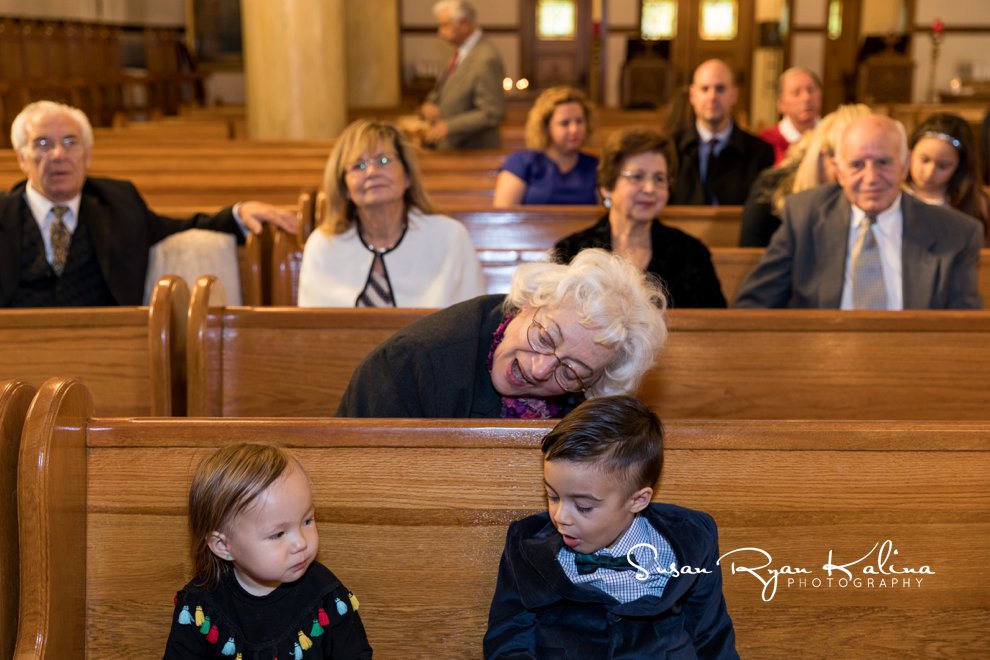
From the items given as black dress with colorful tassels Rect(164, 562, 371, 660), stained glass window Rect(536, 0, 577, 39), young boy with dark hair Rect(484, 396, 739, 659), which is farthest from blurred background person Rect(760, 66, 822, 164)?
stained glass window Rect(536, 0, 577, 39)

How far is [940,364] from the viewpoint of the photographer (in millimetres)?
2877

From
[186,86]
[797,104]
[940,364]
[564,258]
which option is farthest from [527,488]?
[186,86]

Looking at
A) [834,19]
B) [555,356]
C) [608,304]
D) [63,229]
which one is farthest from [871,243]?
[834,19]

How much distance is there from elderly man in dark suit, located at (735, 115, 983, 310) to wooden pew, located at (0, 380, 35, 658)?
2.52 metres

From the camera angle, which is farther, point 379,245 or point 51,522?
point 379,245

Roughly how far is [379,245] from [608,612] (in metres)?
2.06

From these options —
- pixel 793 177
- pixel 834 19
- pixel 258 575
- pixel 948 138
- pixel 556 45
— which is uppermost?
pixel 834 19

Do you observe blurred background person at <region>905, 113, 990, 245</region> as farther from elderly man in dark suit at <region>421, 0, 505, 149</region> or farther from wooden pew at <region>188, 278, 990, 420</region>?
elderly man in dark suit at <region>421, 0, 505, 149</region>

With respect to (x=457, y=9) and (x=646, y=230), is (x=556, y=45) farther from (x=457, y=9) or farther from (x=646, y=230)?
(x=646, y=230)

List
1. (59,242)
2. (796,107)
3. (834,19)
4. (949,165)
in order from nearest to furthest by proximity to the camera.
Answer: (59,242)
(949,165)
(796,107)
(834,19)

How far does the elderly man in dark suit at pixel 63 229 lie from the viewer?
383cm

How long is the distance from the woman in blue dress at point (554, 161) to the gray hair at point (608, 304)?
2.84 metres

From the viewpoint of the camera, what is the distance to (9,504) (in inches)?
74.8

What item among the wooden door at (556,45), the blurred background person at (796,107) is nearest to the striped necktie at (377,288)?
the blurred background person at (796,107)
